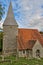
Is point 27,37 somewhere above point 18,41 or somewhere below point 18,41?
above

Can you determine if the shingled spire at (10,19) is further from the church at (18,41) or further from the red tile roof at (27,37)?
A: the red tile roof at (27,37)

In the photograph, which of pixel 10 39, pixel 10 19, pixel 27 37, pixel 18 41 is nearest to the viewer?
pixel 18 41

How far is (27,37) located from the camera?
2085 inches

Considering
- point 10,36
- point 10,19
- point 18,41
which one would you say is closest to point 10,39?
point 10,36

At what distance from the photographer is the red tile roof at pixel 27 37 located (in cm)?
5056

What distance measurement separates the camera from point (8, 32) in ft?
169

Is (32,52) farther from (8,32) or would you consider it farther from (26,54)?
(8,32)

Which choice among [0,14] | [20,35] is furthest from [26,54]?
[0,14]

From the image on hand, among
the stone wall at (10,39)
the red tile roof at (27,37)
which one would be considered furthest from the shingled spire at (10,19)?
the red tile roof at (27,37)

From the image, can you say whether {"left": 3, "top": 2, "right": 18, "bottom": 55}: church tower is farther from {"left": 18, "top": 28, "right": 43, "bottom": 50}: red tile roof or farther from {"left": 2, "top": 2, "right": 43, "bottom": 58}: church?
{"left": 18, "top": 28, "right": 43, "bottom": 50}: red tile roof

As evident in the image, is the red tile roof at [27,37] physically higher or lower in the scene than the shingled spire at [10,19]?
lower

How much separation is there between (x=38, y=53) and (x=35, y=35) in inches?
242

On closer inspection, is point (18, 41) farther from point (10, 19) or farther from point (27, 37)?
point (10, 19)

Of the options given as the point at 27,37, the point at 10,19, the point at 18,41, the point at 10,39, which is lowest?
the point at 18,41
